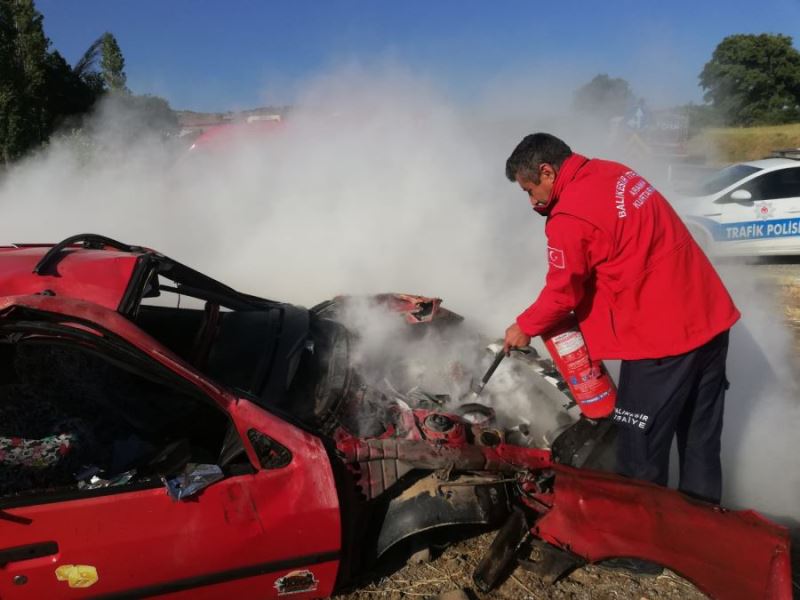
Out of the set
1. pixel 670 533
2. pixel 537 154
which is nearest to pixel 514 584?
pixel 670 533

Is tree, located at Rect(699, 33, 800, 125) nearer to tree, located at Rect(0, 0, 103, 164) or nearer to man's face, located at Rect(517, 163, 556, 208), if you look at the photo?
tree, located at Rect(0, 0, 103, 164)

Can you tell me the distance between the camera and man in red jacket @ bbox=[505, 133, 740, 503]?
105 inches

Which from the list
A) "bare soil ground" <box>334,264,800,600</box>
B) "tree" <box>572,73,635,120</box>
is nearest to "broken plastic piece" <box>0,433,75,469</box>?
"bare soil ground" <box>334,264,800,600</box>

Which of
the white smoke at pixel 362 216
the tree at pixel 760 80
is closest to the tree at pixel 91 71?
the white smoke at pixel 362 216

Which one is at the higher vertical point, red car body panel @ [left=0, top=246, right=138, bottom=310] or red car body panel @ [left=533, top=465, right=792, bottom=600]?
red car body panel @ [left=0, top=246, right=138, bottom=310]

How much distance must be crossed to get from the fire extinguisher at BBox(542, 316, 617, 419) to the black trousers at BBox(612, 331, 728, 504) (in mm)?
191

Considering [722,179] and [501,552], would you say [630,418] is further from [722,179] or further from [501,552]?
[722,179]

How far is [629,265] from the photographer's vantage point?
8.84ft

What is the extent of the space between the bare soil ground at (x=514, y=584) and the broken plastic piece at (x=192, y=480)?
0.96 meters

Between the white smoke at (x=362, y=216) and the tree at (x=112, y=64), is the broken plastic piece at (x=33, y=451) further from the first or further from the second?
the tree at (x=112, y=64)

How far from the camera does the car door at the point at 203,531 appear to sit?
84.7 inches

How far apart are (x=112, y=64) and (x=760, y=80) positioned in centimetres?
3776

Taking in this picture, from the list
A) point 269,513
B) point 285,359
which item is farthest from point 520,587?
point 285,359

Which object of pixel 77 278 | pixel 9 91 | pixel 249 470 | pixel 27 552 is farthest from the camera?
pixel 9 91
